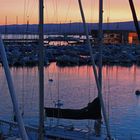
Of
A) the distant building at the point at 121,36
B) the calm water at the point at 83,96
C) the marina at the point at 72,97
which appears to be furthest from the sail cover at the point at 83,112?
the distant building at the point at 121,36

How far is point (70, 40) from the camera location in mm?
123688

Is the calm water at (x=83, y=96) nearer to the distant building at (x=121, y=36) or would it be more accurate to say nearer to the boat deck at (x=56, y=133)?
the boat deck at (x=56, y=133)

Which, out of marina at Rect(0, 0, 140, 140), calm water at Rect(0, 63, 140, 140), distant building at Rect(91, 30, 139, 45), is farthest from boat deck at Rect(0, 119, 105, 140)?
distant building at Rect(91, 30, 139, 45)

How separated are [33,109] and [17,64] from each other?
33919mm

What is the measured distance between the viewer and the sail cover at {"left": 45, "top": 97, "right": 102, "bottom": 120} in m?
11.7

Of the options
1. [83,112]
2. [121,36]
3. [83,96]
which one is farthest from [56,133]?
[121,36]

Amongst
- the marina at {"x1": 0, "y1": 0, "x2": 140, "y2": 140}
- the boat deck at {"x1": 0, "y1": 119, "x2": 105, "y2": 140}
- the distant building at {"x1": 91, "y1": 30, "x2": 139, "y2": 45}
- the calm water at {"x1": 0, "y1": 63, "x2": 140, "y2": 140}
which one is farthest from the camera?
the distant building at {"x1": 91, "y1": 30, "x2": 139, "y2": 45}

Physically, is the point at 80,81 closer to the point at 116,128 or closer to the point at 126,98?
the point at 126,98

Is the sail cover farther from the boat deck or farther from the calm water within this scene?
the calm water

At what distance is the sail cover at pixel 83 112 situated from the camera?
38.4 feet

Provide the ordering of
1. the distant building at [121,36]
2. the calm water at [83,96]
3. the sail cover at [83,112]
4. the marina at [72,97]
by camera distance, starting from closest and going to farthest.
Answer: the marina at [72,97]
the sail cover at [83,112]
the calm water at [83,96]
the distant building at [121,36]

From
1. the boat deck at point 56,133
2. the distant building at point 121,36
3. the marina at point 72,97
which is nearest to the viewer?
the marina at point 72,97

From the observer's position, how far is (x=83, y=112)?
12008 millimetres

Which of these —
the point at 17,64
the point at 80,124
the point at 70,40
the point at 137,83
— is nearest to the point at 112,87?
the point at 137,83
